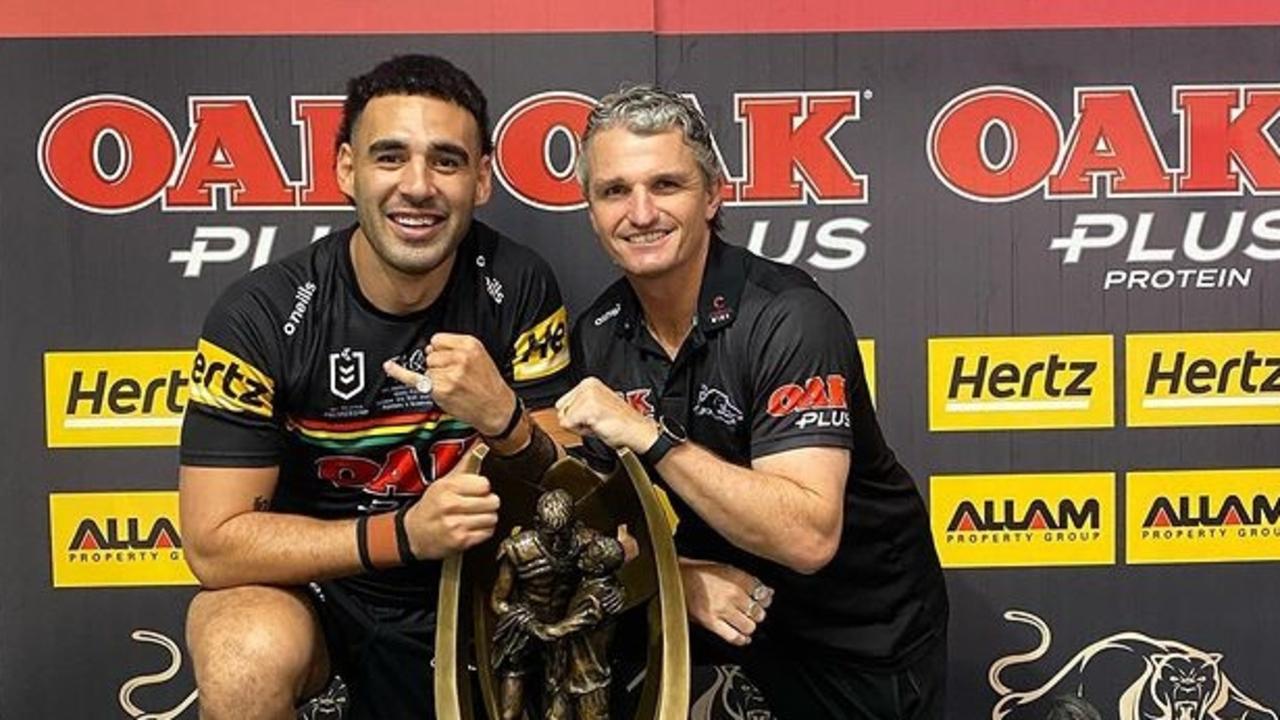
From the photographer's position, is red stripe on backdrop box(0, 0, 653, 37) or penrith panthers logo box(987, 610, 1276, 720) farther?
penrith panthers logo box(987, 610, 1276, 720)

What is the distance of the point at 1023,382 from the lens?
2141 millimetres

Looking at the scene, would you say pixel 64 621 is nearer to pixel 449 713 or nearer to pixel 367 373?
pixel 367 373

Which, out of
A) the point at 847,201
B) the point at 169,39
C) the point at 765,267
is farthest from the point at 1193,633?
the point at 169,39

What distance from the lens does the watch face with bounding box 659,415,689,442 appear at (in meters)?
1.46

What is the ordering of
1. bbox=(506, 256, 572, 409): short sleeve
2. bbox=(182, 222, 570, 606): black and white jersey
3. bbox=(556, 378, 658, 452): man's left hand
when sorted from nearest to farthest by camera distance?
bbox=(556, 378, 658, 452): man's left hand
bbox=(182, 222, 570, 606): black and white jersey
bbox=(506, 256, 572, 409): short sleeve

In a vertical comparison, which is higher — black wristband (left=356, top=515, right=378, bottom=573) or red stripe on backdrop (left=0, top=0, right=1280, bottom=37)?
red stripe on backdrop (left=0, top=0, right=1280, bottom=37)

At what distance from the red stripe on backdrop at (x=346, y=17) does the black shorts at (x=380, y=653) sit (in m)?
0.88

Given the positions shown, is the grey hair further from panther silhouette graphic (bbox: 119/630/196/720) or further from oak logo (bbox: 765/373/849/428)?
panther silhouette graphic (bbox: 119/630/196/720)

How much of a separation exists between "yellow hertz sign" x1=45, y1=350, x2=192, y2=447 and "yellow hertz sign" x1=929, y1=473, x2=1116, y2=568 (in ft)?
4.02

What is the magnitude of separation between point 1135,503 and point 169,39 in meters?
1.70

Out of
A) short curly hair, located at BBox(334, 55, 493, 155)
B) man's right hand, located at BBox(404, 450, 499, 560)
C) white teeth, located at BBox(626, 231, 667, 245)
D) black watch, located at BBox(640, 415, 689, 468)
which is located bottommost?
man's right hand, located at BBox(404, 450, 499, 560)

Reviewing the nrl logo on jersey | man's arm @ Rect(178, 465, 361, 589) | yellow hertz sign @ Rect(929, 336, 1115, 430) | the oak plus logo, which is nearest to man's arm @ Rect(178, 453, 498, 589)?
man's arm @ Rect(178, 465, 361, 589)

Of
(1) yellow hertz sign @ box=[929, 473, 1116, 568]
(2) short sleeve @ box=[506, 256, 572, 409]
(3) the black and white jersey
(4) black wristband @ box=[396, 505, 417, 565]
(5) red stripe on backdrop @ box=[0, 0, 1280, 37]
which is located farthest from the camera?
(1) yellow hertz sign @ box=[929, 473, 1116, 568]

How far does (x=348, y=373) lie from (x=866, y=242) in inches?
34.2
